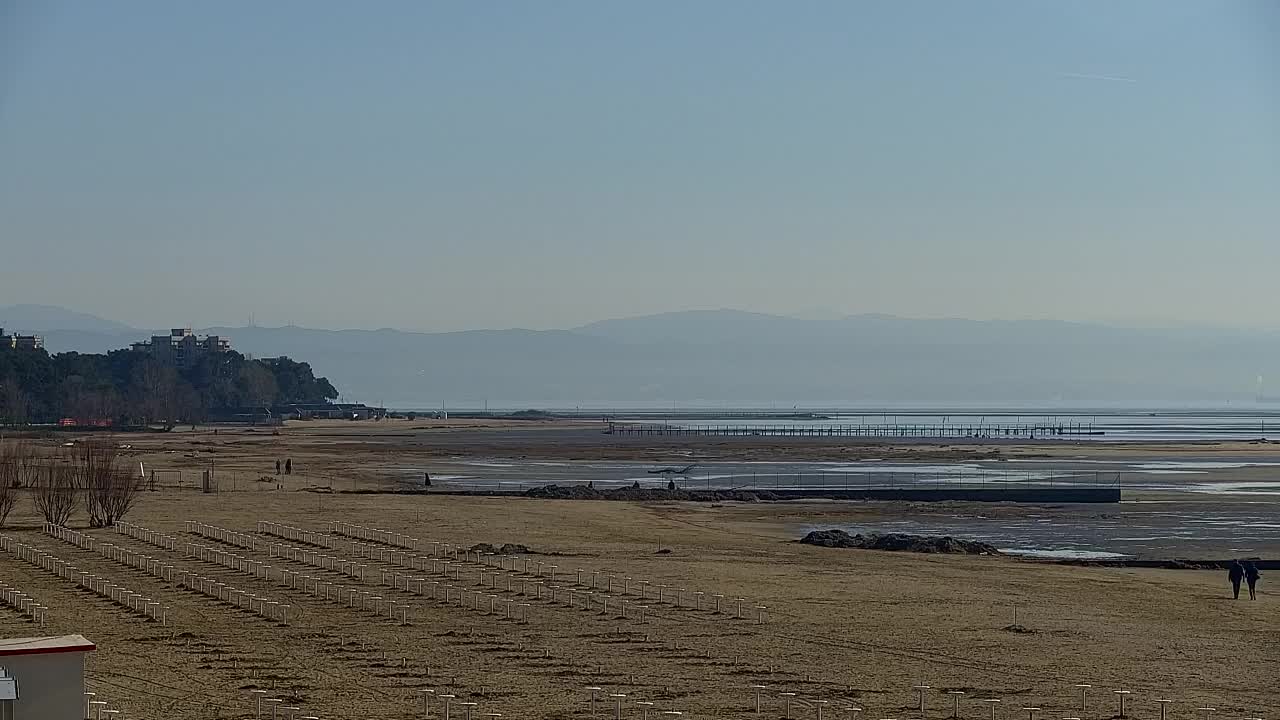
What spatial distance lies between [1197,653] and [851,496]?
140 feet

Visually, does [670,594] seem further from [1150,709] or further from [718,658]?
[1150,709]

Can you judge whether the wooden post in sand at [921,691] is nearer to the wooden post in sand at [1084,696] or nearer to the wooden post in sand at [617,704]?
the wooden post in sand at [1084,696]

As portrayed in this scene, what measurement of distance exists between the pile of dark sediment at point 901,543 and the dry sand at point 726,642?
1.69 m

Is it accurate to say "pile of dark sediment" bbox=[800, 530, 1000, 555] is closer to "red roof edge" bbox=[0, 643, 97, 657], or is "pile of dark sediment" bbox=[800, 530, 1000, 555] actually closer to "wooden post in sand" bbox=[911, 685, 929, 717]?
"wooden post in sand" bbox=[911, 685, 929, 717]

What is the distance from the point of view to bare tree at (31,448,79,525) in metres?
46.4

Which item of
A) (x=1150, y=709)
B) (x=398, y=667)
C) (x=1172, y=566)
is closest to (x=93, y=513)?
(x=398, y=667)

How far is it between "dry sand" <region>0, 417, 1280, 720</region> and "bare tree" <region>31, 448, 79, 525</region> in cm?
348

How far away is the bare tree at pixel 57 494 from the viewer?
4643 cm

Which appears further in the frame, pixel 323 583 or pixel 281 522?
pixel 281 522

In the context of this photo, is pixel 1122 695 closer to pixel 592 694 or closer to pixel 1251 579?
pixel 592 694

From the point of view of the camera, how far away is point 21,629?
88.3 ft

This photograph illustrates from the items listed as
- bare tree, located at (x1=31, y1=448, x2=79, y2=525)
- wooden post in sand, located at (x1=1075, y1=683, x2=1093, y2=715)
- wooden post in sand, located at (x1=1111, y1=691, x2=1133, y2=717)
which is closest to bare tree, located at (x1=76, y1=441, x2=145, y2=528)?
bare tree, located at (x1=31, y1=448, x2=79, y2=525)

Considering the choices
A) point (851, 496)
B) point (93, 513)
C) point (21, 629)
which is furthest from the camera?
point (851, 496)

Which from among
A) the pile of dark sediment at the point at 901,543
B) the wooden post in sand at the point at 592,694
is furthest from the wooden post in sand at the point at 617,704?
the pile of dark sediment at the point at 901,543
